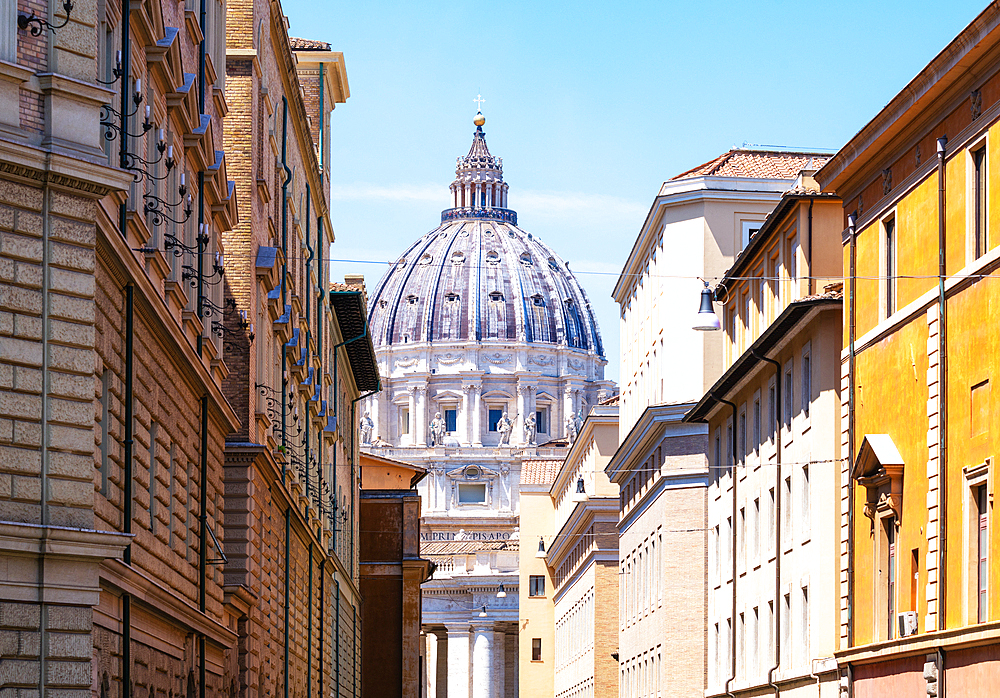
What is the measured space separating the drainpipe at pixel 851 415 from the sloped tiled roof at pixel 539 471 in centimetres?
9357

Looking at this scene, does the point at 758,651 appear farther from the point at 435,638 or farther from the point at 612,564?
the point at 435,638

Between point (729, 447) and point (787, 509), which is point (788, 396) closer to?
point (787, 509)

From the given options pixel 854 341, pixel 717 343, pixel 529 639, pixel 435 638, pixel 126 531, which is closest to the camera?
pixel 126 531

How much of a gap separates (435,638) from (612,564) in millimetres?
89195

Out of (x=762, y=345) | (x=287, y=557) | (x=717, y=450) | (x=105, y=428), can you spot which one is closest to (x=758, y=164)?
(x=717, y=450)

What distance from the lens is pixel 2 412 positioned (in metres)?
14.6

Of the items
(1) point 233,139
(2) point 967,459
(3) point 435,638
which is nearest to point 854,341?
(2) point 967,459

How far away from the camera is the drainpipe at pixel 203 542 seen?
2409 cm

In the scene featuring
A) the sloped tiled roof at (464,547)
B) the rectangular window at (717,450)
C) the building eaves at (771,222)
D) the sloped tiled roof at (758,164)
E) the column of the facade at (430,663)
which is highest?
the sloped tiled roof at (758,164)

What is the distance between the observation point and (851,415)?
30875 millimetres

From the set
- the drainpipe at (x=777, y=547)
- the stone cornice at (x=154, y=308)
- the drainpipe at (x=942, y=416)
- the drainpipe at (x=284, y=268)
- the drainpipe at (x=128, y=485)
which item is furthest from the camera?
the drainpipe at (x=777, y=547)

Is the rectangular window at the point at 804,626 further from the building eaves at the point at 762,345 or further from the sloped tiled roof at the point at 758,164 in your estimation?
the sloped tiled roof at the point at 758,164

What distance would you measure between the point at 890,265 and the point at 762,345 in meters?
9.16

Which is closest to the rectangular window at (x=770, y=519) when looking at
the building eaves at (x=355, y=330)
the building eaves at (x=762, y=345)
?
the building eaves at (x=762, y=345)
